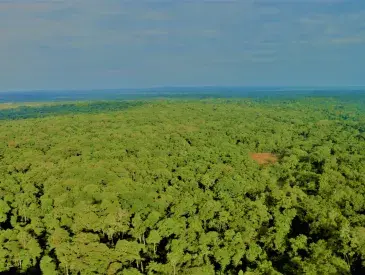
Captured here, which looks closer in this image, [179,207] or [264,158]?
[179,207]

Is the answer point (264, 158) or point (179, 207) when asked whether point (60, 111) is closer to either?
point (264, 158)

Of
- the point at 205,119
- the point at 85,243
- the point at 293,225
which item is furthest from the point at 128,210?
the point at 205,119

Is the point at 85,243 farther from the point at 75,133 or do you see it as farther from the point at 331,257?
the point at 75,133

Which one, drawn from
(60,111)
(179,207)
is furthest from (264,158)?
(60,111)

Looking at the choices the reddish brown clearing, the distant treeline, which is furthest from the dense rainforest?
the distant treeline

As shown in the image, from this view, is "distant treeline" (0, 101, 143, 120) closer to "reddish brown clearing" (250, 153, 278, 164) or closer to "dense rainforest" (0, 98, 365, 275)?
"dense rainforest" (0, 98, 365, 275)

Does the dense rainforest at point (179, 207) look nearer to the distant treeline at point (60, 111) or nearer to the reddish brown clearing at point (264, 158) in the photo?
the reddish brown clearing at point (264, 158)
